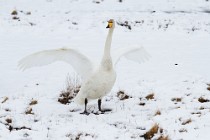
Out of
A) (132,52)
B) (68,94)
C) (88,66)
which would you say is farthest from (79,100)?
(132,52)

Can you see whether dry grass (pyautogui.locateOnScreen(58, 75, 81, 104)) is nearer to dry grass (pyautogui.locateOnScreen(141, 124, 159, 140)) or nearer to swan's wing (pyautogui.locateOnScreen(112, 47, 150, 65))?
swan's wing (pyautogui.locateOnScreen(112, 47, 150, 65))

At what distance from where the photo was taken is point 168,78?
1102 centimetres

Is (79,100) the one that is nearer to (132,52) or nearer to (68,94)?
(68,94)

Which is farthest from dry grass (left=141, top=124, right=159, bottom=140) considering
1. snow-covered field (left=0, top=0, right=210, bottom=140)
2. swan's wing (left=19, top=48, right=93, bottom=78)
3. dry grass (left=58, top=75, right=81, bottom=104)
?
dry grass (left=58, top=75, right=81, bottom=104)

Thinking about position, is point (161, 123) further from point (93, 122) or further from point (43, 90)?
point (43, 90)

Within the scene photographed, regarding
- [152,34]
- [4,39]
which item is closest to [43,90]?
[4,39]

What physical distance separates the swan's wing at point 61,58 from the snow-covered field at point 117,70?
21cm

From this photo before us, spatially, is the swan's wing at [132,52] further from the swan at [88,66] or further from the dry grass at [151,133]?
the dry grass at [151,133]

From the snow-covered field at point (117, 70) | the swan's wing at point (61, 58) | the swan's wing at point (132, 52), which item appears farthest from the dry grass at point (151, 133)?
the swan's wing at point (132, 52)

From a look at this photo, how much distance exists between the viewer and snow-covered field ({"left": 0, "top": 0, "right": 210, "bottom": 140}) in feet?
22.4

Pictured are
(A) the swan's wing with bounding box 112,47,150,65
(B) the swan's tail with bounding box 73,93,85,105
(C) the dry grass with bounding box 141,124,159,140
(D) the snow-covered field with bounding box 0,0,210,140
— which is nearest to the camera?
(C) the dry grass with bounding box 141,124,159,140

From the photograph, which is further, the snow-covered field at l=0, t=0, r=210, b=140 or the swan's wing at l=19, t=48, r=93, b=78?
the swan's wing at l=19, t=48, r=93, b=78

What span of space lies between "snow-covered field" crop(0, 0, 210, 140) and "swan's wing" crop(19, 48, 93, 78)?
211 millimetres

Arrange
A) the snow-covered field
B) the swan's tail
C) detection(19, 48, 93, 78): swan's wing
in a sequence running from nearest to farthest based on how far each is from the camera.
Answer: the snow-covered field → detection(19, 48, 93, 78): swan's wing → the swan's tail
